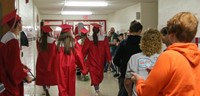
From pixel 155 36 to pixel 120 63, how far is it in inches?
50.0

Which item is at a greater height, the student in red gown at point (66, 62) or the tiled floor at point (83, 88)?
the student in red gown at point (66, 62)

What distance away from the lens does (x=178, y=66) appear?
180cm

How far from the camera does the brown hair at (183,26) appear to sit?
1844mm

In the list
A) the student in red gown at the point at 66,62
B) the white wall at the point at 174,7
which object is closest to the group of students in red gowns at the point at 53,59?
the student in red gown at the point at 66,62

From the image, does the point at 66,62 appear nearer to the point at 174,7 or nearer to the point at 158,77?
the point at 174,7

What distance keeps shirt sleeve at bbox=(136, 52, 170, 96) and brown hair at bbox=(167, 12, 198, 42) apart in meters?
0.16

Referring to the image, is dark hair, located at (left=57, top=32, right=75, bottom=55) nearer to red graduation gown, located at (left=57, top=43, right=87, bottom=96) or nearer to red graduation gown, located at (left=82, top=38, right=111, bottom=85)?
red graduation gown, located at (left=57, top=43, right=87, bottom=96)

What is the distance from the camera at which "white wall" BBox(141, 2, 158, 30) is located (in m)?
11.2

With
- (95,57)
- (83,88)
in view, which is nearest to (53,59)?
(95,57)

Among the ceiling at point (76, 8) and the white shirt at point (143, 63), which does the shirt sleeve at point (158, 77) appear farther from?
the ceiling at point (76, 8)

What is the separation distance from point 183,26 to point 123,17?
12749 millimetres

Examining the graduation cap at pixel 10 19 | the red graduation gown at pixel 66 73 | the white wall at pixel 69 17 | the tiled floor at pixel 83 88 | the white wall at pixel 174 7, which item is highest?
the white wall at pixel 69 17

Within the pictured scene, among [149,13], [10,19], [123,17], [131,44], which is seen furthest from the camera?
[123,17]

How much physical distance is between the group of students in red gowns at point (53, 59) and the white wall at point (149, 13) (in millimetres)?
4159
